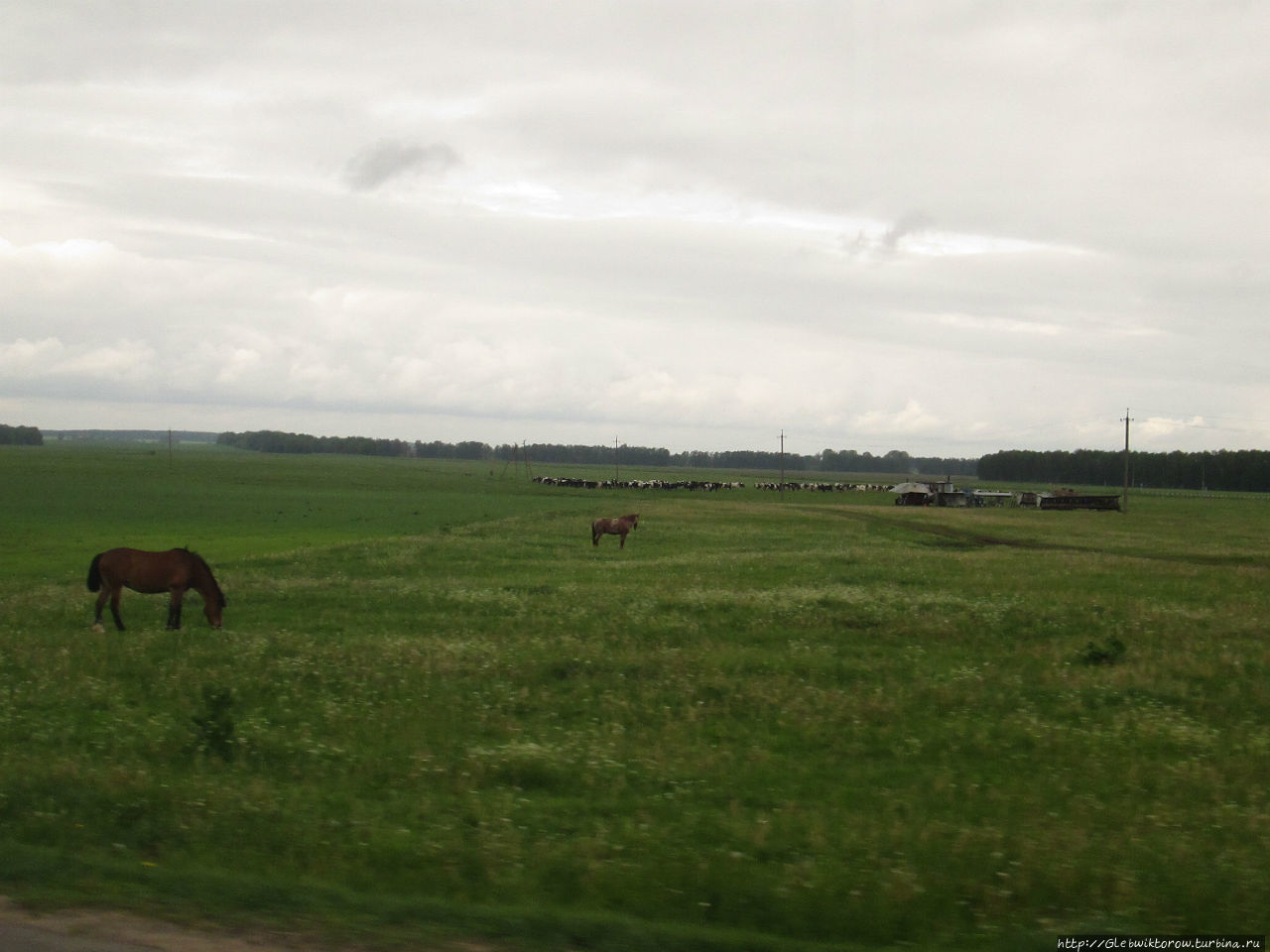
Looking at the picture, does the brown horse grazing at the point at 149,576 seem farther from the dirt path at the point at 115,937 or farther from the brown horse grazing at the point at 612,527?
the brown horse grazing at the point at 612,527

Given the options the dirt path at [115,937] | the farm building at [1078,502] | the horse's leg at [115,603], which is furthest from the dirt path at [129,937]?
the farm building at [1078,502]

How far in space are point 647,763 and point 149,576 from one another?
12649 millimetres

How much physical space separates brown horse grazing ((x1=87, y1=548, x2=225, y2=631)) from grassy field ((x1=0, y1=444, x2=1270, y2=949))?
0.70m

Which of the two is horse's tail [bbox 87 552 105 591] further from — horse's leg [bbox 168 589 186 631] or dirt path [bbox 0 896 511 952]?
dirt path [bbox 0 896 511 952]

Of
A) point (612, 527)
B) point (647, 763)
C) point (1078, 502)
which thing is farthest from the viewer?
point (1078, 502)

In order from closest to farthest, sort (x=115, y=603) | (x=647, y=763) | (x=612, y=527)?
(x=647, y=763), (x=115, y=603), (x=612, y=527)

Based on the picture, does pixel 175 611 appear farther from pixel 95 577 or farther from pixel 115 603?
pixel 95 577

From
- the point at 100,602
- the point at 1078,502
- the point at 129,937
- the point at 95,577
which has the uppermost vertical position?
the point at 1078,502

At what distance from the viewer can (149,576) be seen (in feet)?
64.7

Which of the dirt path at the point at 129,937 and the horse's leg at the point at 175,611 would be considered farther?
the horse's leg at the point at 175,611

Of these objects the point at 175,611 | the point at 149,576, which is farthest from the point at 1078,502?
the point at 149,576

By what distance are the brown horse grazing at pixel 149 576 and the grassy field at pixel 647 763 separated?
2.29ft

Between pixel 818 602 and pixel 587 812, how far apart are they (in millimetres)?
15706

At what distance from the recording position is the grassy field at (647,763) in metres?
7.66
